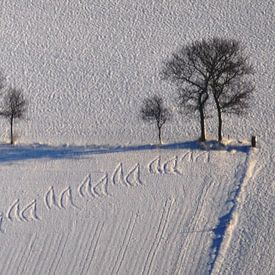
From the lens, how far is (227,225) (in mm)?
32531

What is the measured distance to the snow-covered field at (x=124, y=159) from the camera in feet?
105

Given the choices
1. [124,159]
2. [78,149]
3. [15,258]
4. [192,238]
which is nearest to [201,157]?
[124,159]

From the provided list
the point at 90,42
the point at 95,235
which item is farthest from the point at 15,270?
the point at 90,42

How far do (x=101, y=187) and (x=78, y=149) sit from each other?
3.78m

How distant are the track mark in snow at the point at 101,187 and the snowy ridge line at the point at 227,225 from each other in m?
5.84

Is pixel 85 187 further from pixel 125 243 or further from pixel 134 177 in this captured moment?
pixel 125 243

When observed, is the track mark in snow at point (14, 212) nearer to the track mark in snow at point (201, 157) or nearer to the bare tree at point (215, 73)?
the track mark in snow at point (201, 157)

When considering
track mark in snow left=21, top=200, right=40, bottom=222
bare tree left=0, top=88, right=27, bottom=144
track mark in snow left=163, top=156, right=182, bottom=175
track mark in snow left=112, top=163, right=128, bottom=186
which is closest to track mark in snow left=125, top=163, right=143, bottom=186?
track mark in snow left=112, top=163, right=128, bottom=186

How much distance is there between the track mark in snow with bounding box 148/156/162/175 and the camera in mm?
36000

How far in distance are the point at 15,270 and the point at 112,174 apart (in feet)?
23.7

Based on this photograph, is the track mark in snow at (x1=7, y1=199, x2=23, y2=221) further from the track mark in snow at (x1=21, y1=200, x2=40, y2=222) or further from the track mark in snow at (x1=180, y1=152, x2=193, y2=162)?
the track mark in snow at (x1=180, y1=152, x2=193, y2=162)

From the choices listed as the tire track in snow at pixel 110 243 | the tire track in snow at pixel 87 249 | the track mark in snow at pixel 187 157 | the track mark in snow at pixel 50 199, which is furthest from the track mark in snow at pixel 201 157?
the track mark in snow at pixel 50 199

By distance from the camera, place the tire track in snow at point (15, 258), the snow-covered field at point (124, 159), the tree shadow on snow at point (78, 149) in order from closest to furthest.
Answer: the tire track in snow at point (15, 258), the snow-covered field at point (124, 159), the tree shadow on snow at point (78, 149)

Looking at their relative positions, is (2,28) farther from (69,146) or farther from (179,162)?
(179,162)
